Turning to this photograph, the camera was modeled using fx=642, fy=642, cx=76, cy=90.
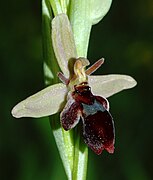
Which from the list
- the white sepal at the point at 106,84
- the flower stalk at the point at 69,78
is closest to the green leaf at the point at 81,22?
the flower stalk at the point at 69,78

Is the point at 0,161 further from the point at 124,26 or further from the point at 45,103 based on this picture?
the point at 45,103

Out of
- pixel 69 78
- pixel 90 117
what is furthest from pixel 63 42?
pixel 90 117

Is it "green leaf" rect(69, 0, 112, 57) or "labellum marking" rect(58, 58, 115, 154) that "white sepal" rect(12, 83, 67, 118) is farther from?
"green leaf" rect(69, 0, 112, 57)

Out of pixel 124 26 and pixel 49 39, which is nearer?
pixel 49 39

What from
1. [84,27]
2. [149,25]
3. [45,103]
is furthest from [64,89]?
[149,25]

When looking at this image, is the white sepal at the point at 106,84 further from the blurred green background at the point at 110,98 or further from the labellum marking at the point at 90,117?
the blurred green background at the point at 110,98

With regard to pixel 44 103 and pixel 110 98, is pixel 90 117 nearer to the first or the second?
pixel 44 103

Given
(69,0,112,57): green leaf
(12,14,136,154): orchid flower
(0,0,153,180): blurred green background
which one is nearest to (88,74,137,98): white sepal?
(12,14,136,154): orchid flower
